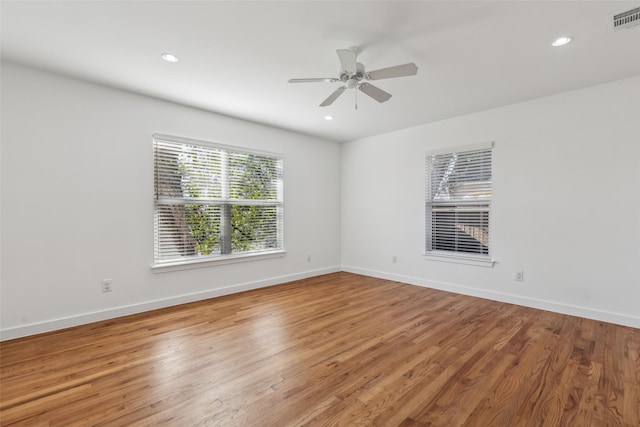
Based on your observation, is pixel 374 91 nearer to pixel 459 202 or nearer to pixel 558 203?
pixel 459 202

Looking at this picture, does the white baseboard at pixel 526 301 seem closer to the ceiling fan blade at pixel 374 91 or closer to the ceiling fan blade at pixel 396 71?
the ceiling fan blade at pixel 374 91

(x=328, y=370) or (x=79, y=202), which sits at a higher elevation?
(x=79, y=202)

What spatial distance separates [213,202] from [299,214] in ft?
5.32

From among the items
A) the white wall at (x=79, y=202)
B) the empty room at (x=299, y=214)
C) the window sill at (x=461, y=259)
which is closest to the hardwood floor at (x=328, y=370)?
the empty room at (x=299, y=214)

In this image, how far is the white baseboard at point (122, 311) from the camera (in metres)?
2.88

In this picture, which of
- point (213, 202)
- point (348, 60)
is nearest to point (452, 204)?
point (348, 60)

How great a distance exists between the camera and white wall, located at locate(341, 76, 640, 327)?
3184 mm

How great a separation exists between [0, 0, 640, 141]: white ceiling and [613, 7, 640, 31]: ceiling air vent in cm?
6

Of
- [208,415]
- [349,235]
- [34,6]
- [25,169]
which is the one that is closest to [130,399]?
[208,415]

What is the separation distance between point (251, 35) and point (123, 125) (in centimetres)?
212

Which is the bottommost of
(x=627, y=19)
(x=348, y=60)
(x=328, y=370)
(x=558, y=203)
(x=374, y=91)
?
(x=328, y=370)

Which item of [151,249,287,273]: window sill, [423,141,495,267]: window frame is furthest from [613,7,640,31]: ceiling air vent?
[151,249,287,273]: window sill

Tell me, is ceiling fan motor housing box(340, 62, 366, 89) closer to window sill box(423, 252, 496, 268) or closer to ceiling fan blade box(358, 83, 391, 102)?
ceiling fan blade box(358, 83, 391, 102)

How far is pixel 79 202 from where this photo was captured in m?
3.19
